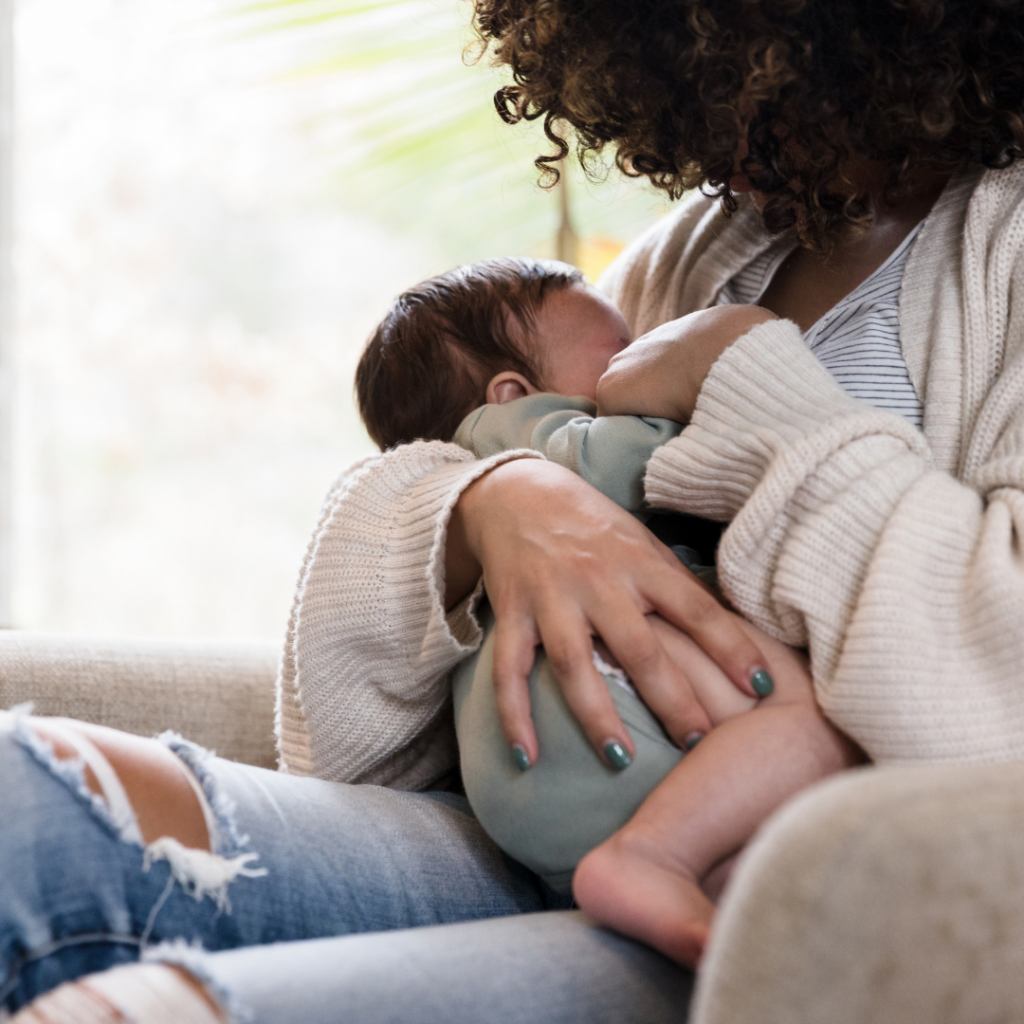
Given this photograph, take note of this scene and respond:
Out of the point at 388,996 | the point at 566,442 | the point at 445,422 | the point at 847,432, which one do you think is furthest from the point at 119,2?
the point at 388,996

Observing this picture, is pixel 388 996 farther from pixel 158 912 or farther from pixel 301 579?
pixel 301 579

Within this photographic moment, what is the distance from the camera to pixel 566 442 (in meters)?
0.94

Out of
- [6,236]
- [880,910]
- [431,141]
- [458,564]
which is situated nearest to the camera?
[880,910]

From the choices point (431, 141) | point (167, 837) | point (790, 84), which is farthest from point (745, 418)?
point (431, 141)

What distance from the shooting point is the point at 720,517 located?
2.74 feet

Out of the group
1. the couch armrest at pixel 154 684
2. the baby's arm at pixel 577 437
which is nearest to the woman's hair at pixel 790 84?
the baby's arm at pixel 577 437

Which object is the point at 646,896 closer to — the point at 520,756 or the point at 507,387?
the point at 520,756

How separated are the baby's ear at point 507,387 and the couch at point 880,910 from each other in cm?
68

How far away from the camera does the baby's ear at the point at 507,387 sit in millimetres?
1065

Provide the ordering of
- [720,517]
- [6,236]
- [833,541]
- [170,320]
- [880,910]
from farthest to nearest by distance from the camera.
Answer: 1. [170,320]
2. [6,236]
3. [720,517]
4. [833,541]
5. [880,910]

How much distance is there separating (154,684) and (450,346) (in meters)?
0.49

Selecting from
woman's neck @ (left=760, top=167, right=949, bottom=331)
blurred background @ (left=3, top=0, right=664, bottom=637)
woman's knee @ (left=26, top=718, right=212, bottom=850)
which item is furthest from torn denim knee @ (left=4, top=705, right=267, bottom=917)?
blurred background @ (left=3, top=0, right=664, bottom=637)

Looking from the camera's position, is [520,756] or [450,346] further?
[450,346]

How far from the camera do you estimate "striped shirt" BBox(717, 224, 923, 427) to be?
0.89 m
